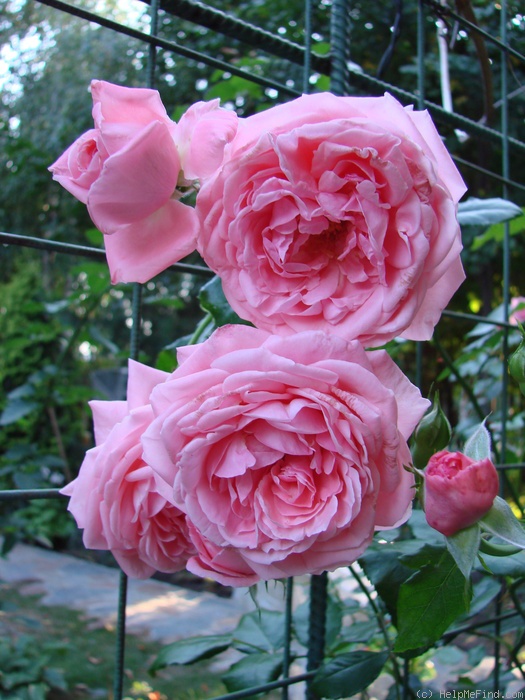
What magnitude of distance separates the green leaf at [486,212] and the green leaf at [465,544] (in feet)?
1.54

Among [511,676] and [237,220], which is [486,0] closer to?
[511,676]

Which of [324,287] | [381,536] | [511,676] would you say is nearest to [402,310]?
[324,287]

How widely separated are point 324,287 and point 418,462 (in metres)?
0.15

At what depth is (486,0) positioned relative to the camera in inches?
146

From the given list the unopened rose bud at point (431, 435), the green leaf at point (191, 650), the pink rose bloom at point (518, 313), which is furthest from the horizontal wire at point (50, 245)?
the pink rose bloom at point (518, 313)

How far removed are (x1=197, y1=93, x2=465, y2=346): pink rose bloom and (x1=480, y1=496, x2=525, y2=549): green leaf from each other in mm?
106

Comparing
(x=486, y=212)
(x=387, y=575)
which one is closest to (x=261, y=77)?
(x=486, y=212)

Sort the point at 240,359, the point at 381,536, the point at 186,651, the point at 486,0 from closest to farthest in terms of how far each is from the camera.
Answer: the point at 240,359
the point at 381,536
the point at 186,651
the point at 486,0

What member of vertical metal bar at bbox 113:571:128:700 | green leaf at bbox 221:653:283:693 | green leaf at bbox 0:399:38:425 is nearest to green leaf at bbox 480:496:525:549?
vertical metal bar at bbox 113:571:128:700

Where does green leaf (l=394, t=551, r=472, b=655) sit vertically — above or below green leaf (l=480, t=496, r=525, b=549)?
below

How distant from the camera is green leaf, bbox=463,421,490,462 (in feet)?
1.27

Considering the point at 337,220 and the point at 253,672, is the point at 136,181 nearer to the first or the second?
the point at 337,220

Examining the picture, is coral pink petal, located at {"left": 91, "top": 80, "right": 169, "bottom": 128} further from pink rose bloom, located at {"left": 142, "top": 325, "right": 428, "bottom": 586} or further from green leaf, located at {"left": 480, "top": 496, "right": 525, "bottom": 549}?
green leaf, located at {"left": 480, "top": 496, "right": 525, "bottom": 549}

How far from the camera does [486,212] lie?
76cm
